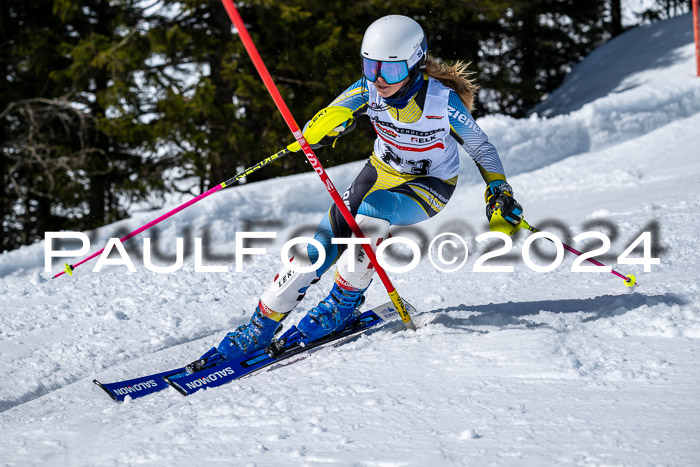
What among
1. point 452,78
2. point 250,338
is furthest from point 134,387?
point 452,78

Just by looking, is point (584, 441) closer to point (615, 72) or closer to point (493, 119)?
point (493, 119)

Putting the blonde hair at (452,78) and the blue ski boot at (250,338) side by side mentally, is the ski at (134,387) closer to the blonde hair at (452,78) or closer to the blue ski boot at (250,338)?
the blue ski boot at (250,338)

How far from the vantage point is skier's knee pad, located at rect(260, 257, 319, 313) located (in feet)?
11.9

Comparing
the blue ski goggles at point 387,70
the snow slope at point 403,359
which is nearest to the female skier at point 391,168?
the blue ski goggles at point 387,70

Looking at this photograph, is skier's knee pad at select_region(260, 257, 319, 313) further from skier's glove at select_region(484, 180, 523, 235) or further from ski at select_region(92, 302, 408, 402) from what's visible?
skier's glove at select_region(484, 180, 523, 235)

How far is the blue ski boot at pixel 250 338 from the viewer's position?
12.3ft

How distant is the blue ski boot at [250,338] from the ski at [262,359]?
0.16ft

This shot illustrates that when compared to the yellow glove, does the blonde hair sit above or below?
above

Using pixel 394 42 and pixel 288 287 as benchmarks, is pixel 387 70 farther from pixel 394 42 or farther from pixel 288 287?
pixel 288 287

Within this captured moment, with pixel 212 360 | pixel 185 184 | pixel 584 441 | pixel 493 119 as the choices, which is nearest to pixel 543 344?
pixel 584 441

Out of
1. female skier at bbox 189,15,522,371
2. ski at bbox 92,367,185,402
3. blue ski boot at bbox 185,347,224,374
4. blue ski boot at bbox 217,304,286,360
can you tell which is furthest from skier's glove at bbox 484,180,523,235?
ski at bbox 92,367,185,402

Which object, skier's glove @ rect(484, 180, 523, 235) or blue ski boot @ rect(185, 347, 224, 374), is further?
blue ski boot @ rect(185, 347, 224, 374)

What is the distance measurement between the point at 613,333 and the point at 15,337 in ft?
12.4

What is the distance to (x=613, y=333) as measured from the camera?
10.9 feet
